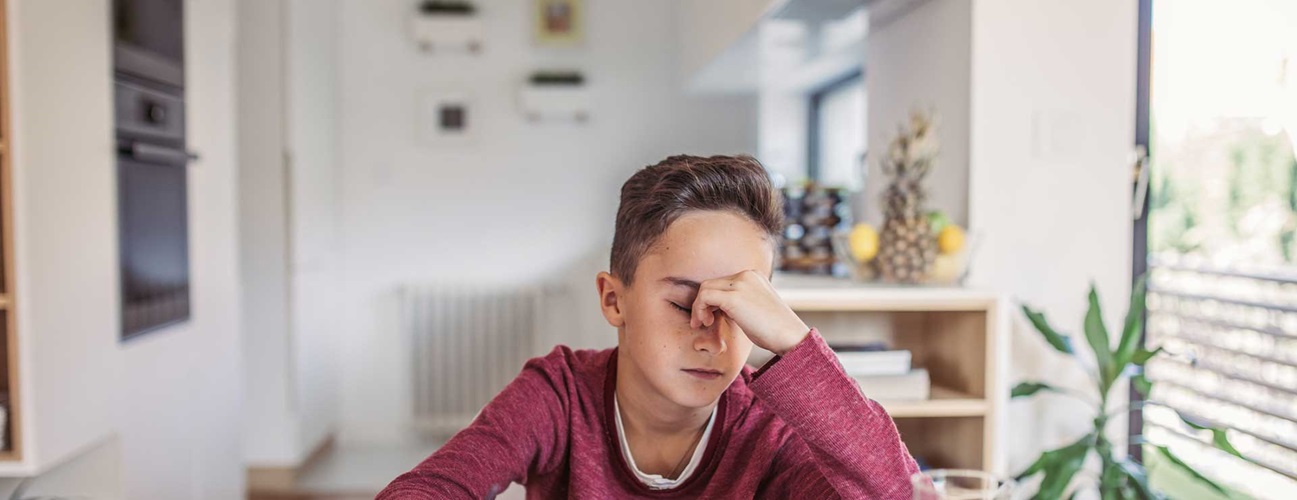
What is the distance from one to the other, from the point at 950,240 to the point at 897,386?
0.34 meters

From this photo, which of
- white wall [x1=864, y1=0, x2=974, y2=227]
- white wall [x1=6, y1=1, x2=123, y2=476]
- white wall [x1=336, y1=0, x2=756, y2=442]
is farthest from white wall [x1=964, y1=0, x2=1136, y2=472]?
white wall [x1=336, y1=0, x2=756, y2=442]

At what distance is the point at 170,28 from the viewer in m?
2.52

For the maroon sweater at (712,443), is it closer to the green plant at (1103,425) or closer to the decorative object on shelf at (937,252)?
the decorative object on shelf at (937,252)

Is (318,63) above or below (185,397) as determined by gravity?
above

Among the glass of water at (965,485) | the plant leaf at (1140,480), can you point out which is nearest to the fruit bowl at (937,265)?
the plant leaf at (1140,480)

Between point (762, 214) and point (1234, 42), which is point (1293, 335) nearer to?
point (1234, 42)

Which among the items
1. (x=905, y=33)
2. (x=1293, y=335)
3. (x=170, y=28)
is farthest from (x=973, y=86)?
(x=170, y=28)

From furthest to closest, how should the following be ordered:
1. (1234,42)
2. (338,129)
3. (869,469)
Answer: (338,129) < (1234,42) < (869,469)

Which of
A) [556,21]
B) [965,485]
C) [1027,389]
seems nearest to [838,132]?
[556,21]

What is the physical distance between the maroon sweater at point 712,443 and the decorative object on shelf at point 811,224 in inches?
50.9

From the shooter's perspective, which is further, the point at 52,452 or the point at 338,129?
the point at 338,129

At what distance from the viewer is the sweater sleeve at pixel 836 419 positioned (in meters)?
0.98

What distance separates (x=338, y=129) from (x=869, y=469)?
13.2 feet

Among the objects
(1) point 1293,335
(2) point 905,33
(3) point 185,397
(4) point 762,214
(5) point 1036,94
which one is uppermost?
(2) point 905,33
